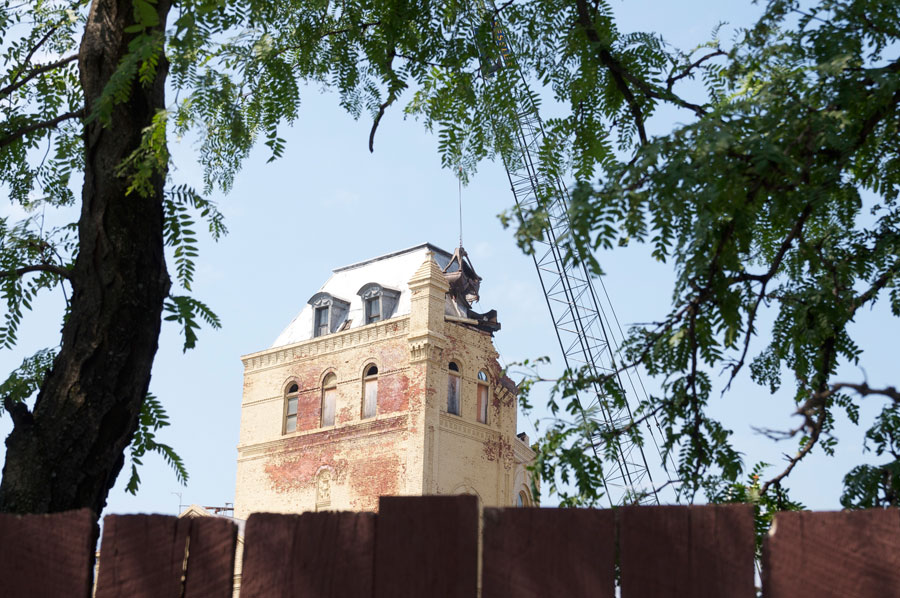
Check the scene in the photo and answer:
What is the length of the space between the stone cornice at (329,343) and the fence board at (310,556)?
30626 mm

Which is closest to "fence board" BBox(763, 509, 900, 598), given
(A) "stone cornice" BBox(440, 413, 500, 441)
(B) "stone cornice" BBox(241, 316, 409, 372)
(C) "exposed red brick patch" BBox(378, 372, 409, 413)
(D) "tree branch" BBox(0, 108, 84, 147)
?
(D) "tree branch" BBox(0, 108, 84, 147)

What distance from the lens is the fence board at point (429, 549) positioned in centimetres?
244

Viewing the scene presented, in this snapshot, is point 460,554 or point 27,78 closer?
point 460,554

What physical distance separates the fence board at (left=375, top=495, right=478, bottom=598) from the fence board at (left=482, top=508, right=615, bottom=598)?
6 centimetres

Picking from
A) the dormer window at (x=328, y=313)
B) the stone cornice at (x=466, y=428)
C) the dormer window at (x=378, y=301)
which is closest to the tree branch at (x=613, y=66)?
the stone cornice at (x=466, y=428)

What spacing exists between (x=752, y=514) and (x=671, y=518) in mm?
188

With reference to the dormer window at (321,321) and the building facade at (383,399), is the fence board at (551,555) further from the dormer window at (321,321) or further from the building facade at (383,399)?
the dormer window at (321,321)

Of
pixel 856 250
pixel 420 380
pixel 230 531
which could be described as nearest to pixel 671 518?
pixel 230 531

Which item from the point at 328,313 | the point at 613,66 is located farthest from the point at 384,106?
the point at 328,313

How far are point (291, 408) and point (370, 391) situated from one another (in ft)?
12.4

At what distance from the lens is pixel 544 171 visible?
518 cm

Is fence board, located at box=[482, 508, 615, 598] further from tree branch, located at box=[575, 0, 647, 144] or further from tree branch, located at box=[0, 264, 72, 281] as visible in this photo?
tree branch, located at box=[0, 264, 72, 281]

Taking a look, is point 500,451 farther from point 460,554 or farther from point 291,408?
point 460,554

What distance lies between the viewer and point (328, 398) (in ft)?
114
